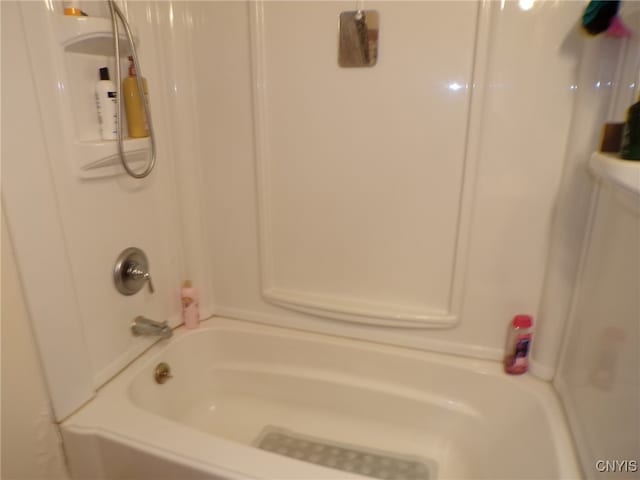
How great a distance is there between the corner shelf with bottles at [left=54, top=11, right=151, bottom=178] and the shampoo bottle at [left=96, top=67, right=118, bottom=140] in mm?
18

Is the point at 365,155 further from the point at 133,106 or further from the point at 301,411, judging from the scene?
the point at 301,411

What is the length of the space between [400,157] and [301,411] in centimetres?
102

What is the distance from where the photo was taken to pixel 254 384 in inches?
69.0

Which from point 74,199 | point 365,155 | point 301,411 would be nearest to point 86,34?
point 74,199

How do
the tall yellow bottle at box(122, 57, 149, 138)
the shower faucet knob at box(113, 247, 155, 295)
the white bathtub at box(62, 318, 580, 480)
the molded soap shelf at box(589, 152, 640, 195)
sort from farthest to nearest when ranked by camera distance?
the shower faucet knob at box(113, 247, 155, 295) → the tall yellow bottle at box(122, 57, 149, 138) → the white bathtub at box(62, 318, 580, 480) → the molded soap shelf at box(589, 152, 640, 195)

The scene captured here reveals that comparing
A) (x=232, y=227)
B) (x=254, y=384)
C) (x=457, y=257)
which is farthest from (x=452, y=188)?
(x=254, y=384)

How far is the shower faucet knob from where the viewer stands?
1.39m

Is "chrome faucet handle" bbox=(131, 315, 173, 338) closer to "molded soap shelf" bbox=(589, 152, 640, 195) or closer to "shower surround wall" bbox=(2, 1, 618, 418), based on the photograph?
"shower surround wall" bbox=(2, 1, 618, 418)

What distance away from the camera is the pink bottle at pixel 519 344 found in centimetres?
143

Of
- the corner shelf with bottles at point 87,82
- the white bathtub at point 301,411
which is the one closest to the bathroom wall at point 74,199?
the corner shelf with bottles at point 87,82

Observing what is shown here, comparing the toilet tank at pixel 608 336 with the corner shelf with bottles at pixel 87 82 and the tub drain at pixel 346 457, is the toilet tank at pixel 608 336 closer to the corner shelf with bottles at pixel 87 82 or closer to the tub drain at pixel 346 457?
the tub drain at pixel 346 457

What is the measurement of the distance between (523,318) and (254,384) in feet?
3.34

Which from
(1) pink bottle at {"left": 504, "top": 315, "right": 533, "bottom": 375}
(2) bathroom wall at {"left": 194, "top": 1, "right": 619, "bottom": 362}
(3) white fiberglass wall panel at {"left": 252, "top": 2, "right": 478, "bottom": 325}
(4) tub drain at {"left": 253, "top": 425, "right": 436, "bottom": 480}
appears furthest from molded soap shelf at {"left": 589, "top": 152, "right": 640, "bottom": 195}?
(4) tub drain at {"left": 253, "top": 425, "right": 436, "bottom": 480}

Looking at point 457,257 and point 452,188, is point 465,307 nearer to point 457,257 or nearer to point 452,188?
point 457,257
